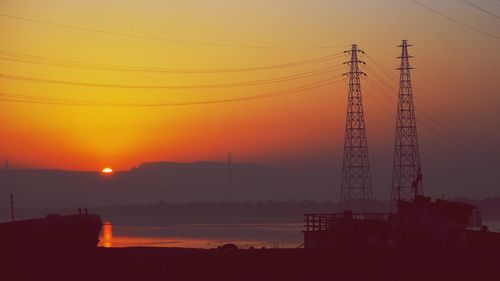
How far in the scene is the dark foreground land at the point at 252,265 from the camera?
42000 mm

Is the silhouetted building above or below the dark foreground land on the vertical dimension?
above

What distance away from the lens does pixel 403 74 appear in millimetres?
97750

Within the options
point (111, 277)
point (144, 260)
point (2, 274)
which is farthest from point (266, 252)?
point (2, 274)

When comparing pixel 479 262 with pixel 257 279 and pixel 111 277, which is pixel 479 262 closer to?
pixel 257 279

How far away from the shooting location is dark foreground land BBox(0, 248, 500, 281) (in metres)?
42.0

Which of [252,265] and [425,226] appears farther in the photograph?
[425,226]

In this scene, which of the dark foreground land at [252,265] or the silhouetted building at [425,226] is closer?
the dark foreground land at [252,265]

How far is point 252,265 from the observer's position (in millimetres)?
45469

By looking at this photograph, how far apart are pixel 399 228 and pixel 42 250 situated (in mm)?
26967

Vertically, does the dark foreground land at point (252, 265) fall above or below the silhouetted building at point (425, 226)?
below

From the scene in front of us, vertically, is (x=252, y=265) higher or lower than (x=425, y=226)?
lower

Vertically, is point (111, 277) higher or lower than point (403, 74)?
lower

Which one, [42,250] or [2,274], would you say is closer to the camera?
[2,274]

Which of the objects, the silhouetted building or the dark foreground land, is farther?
the silhouetted building
